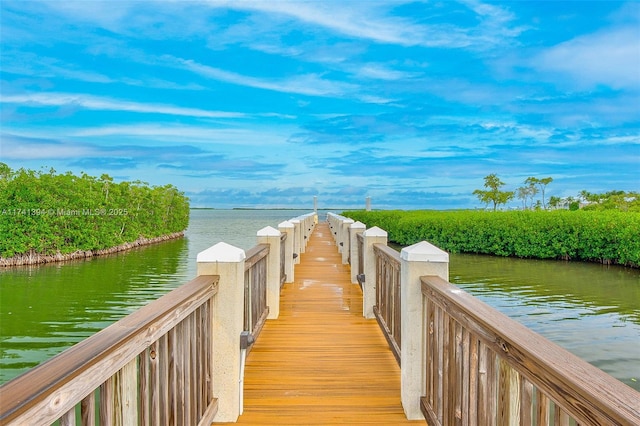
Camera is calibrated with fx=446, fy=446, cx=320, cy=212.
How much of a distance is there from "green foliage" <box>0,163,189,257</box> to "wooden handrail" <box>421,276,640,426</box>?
71.0 feet

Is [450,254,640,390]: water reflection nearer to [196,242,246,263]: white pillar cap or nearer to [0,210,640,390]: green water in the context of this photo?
[0,210,640,390]: green water

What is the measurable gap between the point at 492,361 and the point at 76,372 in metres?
1.68

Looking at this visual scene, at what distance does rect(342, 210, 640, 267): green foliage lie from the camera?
17922 mm

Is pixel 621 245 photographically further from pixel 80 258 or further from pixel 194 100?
pixel 194 100

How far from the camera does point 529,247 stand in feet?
68.8

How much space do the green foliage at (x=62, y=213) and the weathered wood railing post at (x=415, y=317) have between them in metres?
21.3

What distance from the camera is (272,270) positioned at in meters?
6.48

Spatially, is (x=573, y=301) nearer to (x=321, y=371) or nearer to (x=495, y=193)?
(x=321, y=371)

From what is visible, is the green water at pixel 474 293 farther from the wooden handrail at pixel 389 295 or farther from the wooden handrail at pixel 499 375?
the wooden handrail at pixel 499 375

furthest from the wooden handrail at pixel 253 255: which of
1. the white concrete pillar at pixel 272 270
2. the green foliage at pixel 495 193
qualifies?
the green foliage at pixel 495 193

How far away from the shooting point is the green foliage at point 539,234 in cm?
1792

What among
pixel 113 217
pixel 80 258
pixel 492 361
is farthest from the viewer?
pixel 113 217

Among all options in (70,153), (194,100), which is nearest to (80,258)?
(70,153)

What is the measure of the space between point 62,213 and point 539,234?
22543mm
